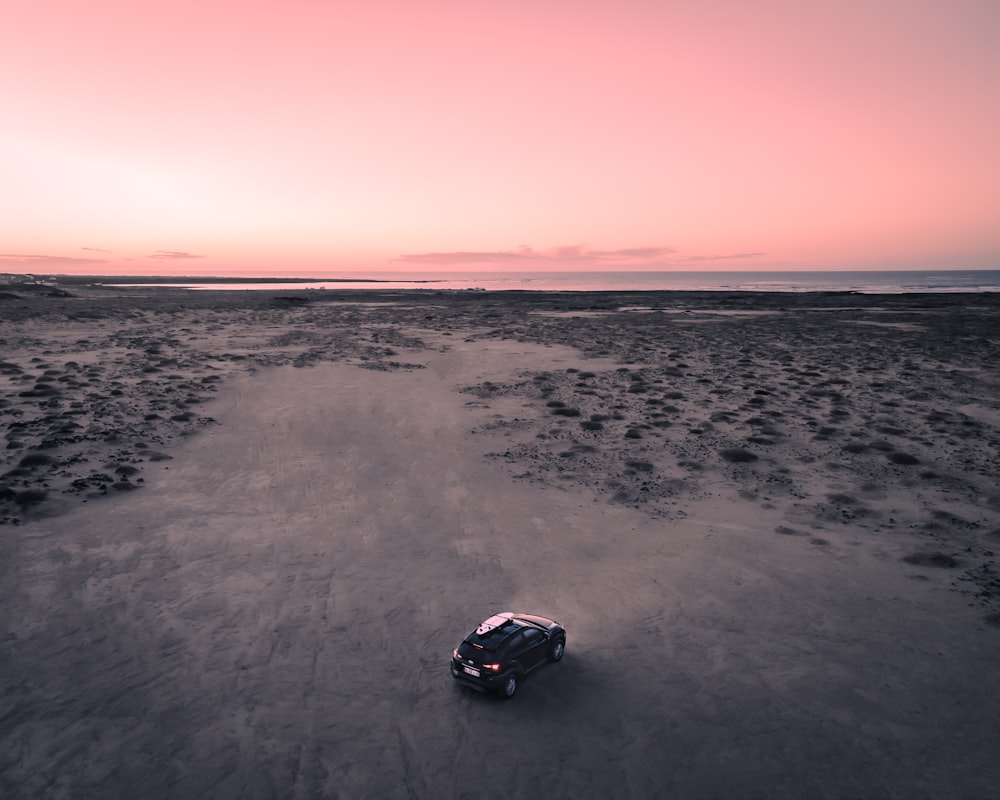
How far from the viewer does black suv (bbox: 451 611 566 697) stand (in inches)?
536

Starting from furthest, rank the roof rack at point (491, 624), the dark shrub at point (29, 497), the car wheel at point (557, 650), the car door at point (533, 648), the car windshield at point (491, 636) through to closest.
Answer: the dark shrub at point (29, 497), the car wheel at point (557, 650), the roof rack at point (491, 624), the car door at point (533, 648), the car windshield at point (491, 636)

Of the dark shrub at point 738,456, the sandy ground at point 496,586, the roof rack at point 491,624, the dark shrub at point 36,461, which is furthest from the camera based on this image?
the dark shrub at point 738,456

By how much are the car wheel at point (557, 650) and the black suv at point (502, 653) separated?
0.11ft

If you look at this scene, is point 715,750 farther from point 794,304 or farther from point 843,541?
point 794,304

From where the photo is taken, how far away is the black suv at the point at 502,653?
536 inches

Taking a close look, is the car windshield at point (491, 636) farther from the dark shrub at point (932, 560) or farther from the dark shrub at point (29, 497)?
the dark shrub at point (29, 497)

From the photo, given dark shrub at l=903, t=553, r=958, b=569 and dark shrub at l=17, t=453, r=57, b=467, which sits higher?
dark shrub at l=17, t=453, r=57, b=467

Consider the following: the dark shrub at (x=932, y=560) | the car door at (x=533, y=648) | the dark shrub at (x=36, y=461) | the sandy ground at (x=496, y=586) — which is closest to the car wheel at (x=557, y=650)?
the car door at (x=533, y=648)

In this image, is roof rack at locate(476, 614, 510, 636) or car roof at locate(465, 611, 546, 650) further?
roof rack at locate(476, 614, 510, 636)

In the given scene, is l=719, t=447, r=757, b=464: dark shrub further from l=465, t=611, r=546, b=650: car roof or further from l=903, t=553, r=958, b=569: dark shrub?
l=465, t=611, r=546, b=650: car roof

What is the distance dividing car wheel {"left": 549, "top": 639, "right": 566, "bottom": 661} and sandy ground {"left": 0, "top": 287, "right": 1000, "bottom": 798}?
18.4 inches

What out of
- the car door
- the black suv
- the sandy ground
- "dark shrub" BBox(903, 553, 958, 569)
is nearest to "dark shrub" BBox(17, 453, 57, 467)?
the sandy ground

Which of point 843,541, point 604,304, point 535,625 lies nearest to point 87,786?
point 535,625

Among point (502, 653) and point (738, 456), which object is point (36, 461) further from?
point (738, 456)
